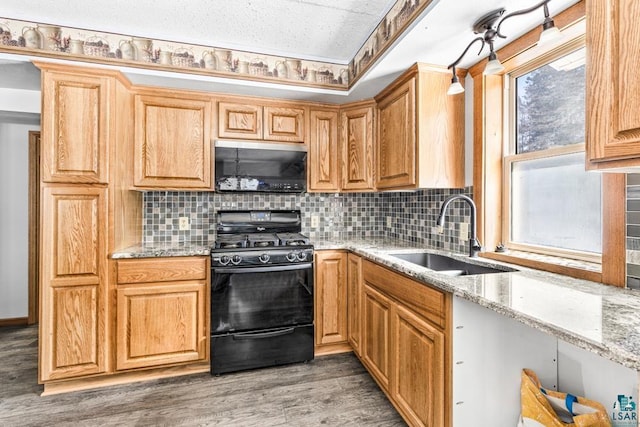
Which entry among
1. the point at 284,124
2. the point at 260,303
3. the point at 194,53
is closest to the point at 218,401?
the point at 260,303

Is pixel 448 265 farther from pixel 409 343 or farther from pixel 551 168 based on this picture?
pixel 551 168

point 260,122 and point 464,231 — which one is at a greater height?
point 260,122

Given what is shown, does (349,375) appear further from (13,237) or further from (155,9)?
(13,237)

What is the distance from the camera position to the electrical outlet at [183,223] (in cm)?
274

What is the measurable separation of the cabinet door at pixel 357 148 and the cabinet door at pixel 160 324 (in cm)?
152

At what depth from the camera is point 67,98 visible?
6.65 feet

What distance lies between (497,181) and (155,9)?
2357 millimetres

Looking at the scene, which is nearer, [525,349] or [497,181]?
[525,349]

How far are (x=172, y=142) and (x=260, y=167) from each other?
2.30 feet

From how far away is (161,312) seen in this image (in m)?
2.19

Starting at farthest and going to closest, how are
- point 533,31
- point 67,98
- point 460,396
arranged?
1. point 67,98
2. point 533,31
3. point 460,396

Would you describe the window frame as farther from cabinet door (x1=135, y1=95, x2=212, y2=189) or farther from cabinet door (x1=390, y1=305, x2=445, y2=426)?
cabinet door (x1=135, y1=95, x2=212, y2=189)

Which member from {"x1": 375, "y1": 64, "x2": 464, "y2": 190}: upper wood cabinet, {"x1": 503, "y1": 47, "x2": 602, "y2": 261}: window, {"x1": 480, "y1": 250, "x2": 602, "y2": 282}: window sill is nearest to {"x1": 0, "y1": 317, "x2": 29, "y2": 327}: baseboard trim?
{"x1": 375, "y1": 64, "x2": 464, "y2": 190}: upper wood cabinet

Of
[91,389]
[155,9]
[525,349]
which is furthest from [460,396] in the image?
[155,9]
